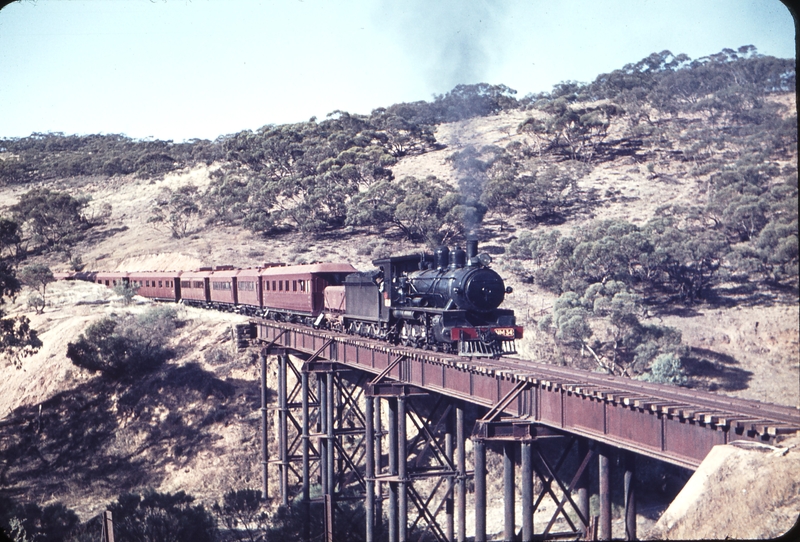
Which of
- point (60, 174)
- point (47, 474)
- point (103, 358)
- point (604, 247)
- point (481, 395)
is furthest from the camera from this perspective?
point (60, 174)

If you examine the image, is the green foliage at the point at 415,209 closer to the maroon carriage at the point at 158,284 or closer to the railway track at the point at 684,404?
the maroon carriage at the point at 158,284

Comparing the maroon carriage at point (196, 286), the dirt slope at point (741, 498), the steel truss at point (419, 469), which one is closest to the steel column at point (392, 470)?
the steel truss at point (419, 469)

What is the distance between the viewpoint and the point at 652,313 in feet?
131

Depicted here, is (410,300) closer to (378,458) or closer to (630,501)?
(378,458)

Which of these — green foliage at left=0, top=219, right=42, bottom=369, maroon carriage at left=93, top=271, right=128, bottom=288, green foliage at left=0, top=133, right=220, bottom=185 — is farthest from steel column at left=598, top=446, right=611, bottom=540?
green foliage at left=0, top=133, right=220, bottom=185

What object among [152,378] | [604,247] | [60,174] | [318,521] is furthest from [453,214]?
[60,174]

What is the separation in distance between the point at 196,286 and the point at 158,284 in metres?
5.48

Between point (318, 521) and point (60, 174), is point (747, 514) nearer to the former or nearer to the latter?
point (318, 521)

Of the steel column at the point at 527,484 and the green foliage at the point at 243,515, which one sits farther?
the green foliage at the point at 243,515

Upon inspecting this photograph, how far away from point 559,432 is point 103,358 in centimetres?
2505

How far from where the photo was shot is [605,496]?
13547 mm

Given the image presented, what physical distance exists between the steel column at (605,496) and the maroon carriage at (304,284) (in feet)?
59.6

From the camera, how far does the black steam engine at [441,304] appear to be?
64.9 feet

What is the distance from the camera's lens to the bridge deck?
398 inches
